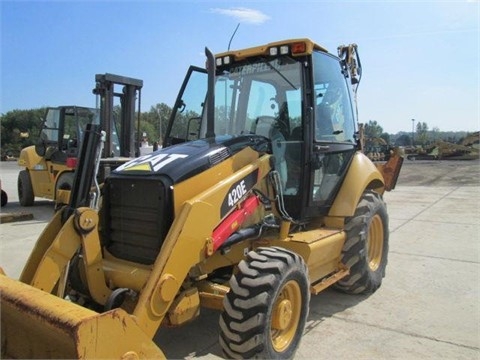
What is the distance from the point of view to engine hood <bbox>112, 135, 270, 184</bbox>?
337 cm

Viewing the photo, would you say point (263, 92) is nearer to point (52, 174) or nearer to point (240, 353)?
point (240, 353)

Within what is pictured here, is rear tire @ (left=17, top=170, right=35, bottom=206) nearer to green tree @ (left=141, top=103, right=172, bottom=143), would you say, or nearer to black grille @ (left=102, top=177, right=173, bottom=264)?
green tree @ (left=141, top=103, right=172, bottom=143)

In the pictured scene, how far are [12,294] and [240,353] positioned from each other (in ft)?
4.84

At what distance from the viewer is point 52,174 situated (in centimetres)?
1108

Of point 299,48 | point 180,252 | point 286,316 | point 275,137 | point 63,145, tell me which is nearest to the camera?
point 180,252

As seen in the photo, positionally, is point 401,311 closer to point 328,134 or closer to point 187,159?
point 328,134

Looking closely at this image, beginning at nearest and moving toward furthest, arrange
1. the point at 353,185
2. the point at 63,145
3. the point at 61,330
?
the point at 61,330 < the point at 353,185 < the point at 63,145

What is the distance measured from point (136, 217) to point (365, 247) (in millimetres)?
2439

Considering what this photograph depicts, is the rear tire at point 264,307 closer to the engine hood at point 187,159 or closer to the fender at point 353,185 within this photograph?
the engine hood at point 187,159

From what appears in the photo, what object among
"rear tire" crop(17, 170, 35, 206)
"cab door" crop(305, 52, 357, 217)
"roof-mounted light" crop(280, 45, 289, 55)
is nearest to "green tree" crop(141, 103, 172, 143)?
"roof-mounted light" crop(280, 45, 289, 55)

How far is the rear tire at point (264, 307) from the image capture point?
3.04m

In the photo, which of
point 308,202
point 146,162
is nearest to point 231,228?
point 146,162

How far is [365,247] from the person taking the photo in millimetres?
4660

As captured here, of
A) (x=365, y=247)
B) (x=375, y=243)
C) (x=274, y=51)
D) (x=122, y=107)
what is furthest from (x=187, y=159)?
(x=122, y=107)
